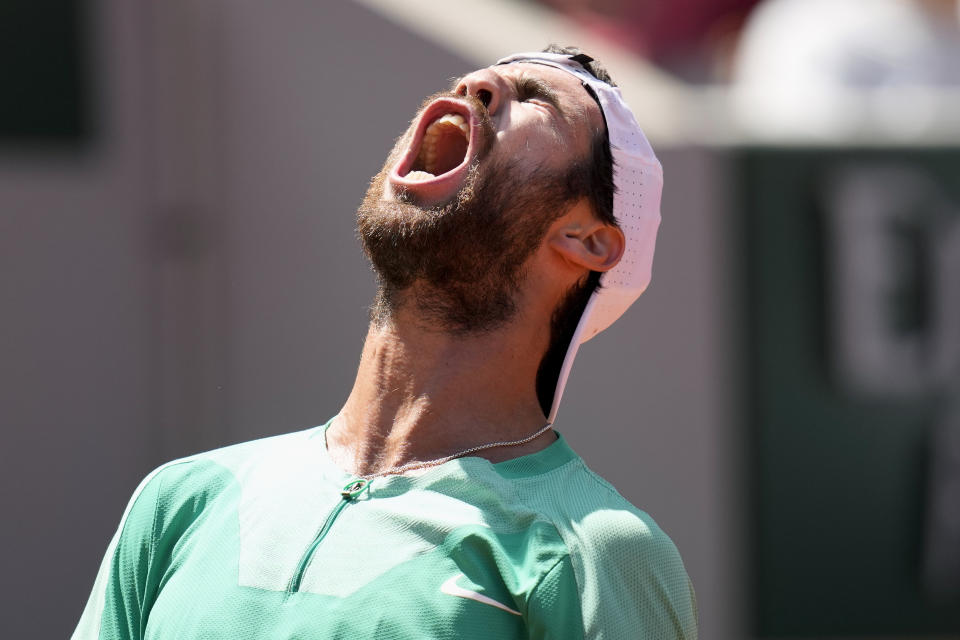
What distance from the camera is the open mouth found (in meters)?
2.18

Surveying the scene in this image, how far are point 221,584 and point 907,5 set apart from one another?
21.3ft

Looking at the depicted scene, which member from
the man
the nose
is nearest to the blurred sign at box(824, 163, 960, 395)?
the man

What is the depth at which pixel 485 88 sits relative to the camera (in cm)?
228

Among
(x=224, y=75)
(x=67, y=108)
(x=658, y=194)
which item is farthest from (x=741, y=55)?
(x=658, y=194)

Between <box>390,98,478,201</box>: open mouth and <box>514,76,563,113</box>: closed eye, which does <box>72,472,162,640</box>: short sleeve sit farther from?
<box>514,76,563,113</box>: closed eye

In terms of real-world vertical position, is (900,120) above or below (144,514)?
above

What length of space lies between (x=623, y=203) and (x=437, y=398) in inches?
19.5

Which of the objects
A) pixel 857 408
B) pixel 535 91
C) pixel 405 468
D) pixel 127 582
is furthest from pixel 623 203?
pixel 857 408

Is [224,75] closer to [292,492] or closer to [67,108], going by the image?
[67,108]

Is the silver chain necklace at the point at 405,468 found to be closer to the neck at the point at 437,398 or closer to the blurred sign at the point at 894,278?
the neck at the point at 437,398

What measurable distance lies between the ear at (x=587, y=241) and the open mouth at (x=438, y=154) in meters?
0.21

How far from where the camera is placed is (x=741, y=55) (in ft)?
23.5

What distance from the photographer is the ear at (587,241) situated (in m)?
2.25

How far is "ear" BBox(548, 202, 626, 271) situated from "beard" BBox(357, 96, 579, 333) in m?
0.03
